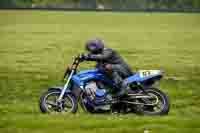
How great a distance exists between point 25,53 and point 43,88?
1224cm

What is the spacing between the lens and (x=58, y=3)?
117 metres

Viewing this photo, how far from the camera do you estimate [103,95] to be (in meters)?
11.2

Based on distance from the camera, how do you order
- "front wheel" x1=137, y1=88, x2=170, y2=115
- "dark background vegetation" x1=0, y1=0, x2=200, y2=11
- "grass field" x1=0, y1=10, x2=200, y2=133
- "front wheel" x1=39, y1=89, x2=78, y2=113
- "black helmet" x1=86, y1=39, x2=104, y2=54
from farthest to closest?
1. "dark background vegetation" x1=0, y1=0, x2=200, y2=11
2. "black helmet" x1=86, y1=39, x2=104, y2=54
3. "front wheel" x1=39, y1=89, x2=78, y2=113
4. "front wheel" x1=137, y1=88, x2=170, y2=115
5. "grass field" x1=0, y1=10, x2=200, y2=133

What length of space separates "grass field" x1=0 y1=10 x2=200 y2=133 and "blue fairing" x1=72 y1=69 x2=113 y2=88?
2.97 ft

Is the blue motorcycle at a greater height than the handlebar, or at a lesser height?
lesser

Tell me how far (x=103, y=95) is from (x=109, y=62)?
580mm

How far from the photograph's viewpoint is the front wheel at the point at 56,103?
1095 cm

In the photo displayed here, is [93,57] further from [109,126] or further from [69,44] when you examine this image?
[69,44]

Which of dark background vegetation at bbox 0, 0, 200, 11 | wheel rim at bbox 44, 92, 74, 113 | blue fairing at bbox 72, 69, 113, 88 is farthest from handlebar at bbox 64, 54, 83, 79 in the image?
dark background vegetation at bbox 0, 0, 200, 11

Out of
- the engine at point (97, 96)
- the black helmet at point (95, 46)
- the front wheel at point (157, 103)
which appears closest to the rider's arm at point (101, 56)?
the black helmet at point (95, 46)

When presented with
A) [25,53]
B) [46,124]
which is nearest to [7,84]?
[46,124]

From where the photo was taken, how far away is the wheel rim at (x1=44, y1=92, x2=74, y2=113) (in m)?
11.0

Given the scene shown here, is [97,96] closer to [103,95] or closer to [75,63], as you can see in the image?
[103,95]

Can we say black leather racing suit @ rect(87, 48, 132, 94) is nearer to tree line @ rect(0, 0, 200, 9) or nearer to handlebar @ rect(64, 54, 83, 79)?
handlebar @ rect(64, 54, 83, 79)
